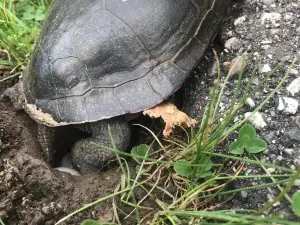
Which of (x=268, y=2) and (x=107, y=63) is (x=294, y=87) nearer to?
(x=268, y=2)

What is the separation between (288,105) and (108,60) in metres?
0.83

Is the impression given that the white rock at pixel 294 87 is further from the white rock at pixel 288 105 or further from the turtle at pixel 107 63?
the turtle at pixel 107 63

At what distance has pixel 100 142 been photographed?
6.55 ft

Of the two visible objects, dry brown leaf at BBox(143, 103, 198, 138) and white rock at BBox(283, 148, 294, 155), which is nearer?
white rock at BBox(283, 148, 294, 155)

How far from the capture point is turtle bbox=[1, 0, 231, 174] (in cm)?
188

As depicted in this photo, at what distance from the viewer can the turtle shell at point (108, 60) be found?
188 centimetres

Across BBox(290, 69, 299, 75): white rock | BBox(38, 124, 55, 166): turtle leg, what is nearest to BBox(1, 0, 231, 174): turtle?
BBox(38, 124, 55, 166): turtle leg

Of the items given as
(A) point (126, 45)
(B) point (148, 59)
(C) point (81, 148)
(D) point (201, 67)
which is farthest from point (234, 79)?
(C) point (81, 148)

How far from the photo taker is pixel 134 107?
1.88 metres

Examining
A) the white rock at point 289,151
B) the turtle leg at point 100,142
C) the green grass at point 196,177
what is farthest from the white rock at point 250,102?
the turtle leg at point 100,142

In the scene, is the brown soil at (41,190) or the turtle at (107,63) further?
the turtle at (107,63)

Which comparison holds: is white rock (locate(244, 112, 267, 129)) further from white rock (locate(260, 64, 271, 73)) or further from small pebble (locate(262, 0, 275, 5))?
small pebble (locate(262, 0, 275, 5))

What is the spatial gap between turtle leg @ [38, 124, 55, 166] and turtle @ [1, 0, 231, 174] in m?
0.12

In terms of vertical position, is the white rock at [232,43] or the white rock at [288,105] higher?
the white rock at [232,43]
